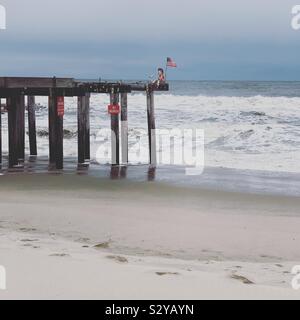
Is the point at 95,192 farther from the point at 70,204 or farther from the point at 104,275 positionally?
the point at 104,275

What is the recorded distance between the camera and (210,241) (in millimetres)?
7848

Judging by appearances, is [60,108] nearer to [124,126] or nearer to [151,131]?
[124,126]

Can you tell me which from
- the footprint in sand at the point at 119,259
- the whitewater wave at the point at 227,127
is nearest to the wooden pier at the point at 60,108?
the whitewater wave at the point at 227,127

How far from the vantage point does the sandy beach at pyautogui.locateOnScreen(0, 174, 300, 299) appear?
4.70 meters

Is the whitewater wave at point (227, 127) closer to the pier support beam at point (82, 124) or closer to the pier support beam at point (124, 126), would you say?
the pier support beam at point (124, 126)

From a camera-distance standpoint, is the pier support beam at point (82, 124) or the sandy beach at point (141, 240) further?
the pier support beam at point (82, 124)

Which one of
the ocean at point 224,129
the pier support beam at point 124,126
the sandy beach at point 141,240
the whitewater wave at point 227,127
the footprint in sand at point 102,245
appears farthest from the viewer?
the whitewater wave at point 227,127

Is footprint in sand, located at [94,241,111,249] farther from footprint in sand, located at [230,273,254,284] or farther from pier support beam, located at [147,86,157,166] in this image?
pier support beam, located at [147,86,157,166]

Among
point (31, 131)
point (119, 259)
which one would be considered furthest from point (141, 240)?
point (31, 131)

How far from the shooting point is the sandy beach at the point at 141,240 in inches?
185

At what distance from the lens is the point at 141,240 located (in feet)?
25.5

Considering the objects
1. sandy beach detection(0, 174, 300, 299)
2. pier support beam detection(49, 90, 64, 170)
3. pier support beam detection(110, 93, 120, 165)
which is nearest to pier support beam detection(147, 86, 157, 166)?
pier support beam detection(110, 93, 120, 165)

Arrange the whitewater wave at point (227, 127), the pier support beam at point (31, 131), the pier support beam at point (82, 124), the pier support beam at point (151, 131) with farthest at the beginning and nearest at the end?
the pier support beam at point (31, 131) < the whitewater wave at point (227, 127) < the pier support beam at point (151, 131) < the pier support beam at point (82, 124)
